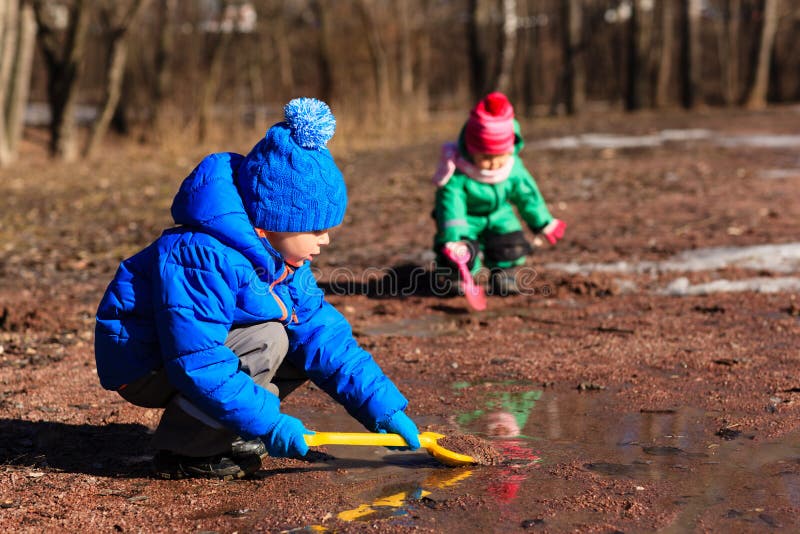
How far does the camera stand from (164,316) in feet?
8.34

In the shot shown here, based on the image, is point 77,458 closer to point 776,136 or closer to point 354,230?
point 354,230

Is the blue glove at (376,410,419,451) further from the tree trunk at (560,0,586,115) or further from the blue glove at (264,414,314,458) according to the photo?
the tree trunk at (560,0,586,115)

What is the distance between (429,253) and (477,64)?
523 inches

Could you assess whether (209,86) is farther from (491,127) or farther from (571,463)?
(571,463)

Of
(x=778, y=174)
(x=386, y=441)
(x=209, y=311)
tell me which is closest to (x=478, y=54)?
(x=778, y=174)

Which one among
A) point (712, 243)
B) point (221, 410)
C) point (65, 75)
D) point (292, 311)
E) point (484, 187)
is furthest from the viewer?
point (65, 75)

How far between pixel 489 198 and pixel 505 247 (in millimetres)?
284

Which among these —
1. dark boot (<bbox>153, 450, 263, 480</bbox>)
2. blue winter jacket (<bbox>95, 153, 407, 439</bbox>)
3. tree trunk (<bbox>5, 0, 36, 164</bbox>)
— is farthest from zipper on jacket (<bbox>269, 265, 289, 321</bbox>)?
tree trunk (<bbox>5, 0, 36, 164</bbox>)

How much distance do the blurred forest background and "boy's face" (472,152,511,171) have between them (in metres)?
9.35

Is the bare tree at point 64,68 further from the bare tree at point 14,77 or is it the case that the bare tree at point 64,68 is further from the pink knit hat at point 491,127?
the pink knit hat at point 491,127

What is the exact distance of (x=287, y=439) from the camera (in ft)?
8.55

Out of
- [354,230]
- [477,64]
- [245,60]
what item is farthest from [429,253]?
[245,60]

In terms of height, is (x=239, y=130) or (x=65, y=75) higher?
(x=65, y=75)

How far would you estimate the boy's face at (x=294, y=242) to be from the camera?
8.89 feet
